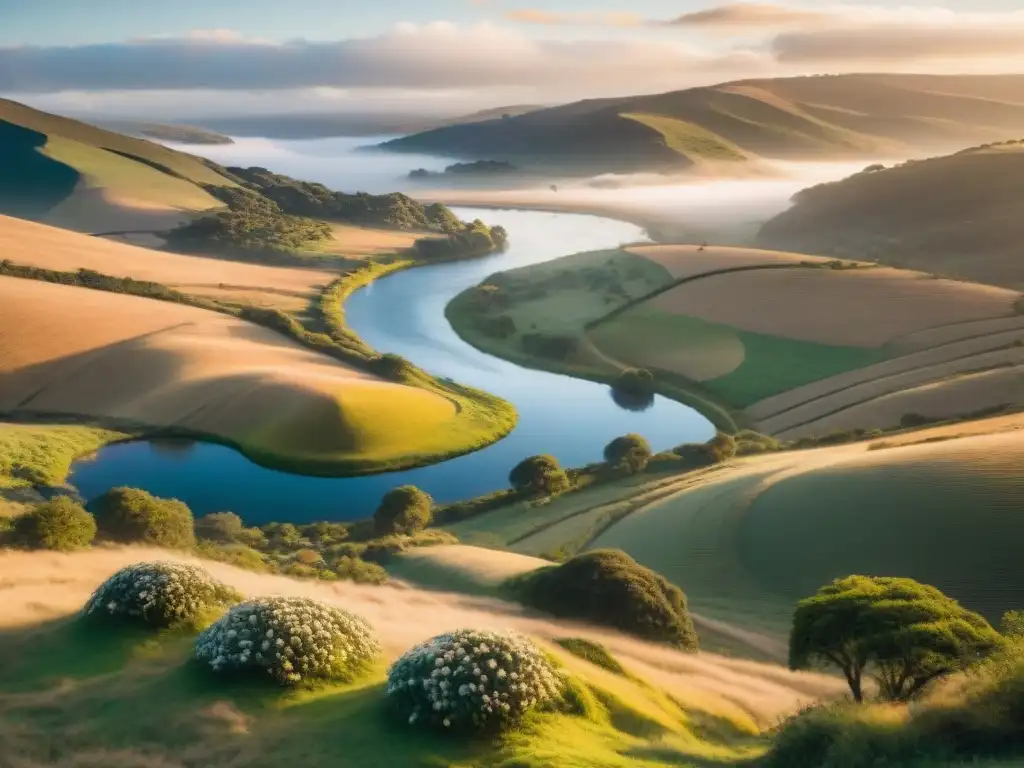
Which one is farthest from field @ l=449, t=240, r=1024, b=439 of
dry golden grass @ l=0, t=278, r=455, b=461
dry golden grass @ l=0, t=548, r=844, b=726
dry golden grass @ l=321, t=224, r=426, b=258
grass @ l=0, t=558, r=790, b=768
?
grass @ l=0, t=558, r=790, b=768

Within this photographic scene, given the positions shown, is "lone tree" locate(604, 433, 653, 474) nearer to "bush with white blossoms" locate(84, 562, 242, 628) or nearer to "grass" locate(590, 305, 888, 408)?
"grass" locate(590, 305, 888, 408)

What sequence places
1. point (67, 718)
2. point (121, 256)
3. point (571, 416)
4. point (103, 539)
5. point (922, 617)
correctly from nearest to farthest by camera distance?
point (67, 718)
point (922, 617)
point (103, 539)
point (571, 416)
point (121, 256)

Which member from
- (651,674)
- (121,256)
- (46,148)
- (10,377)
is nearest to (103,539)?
(651,674)

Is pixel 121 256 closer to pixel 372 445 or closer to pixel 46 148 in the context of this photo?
pixel 372 445

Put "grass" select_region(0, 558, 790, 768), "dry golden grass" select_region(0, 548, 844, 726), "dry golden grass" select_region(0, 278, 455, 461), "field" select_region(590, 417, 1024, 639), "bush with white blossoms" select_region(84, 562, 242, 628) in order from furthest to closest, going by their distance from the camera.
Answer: "dry golden grass" select_region(0, 278, 455, 461), "field" select_region(590, 417, 1024, 639), "dry golden grass" select_region(0, 548, 844, 726), "bush with white blossoms" select_region(84, 562, 242, 628), "grass" select_region(0, 558, 790, 768)

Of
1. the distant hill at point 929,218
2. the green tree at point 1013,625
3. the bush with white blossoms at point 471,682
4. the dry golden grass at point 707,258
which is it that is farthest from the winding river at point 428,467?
the distant hill at point 929,218
